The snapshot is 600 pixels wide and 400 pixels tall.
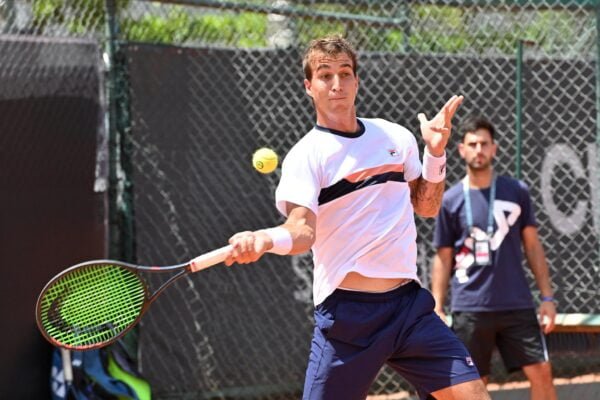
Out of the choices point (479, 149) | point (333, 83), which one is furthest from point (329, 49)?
point (479, 149)

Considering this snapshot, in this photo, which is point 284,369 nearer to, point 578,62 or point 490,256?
point 490,256

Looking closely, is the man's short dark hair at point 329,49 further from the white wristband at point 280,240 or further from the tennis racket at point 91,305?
the tennis racket at point 91,305

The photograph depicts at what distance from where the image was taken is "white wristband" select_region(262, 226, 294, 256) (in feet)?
11.6

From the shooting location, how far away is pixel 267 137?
678 centimetres

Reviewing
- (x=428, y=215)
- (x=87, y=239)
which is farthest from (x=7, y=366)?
(x=428, y=215)

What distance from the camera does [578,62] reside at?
6.77 meters

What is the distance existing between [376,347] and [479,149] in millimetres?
2118

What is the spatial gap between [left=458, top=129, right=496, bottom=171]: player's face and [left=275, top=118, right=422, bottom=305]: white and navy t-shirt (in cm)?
175

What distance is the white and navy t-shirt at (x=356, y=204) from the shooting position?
3984 millimetres

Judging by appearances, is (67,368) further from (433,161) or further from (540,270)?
(433,161)

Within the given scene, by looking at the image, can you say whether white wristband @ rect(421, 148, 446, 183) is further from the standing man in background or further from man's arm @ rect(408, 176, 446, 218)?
the standing man in background

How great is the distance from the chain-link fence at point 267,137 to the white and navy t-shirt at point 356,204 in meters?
2.61

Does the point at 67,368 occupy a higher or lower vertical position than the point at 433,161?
lower

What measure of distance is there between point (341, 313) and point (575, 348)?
8.26 ft
